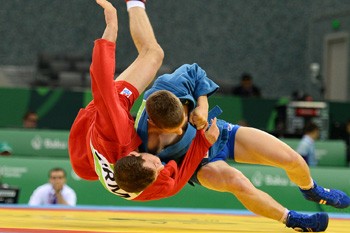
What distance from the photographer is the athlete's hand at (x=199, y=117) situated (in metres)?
4.94

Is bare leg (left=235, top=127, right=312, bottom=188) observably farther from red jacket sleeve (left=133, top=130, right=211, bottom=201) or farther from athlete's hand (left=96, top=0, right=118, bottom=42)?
athlete's hand (left=96, top=0, right=118, bottom=42)

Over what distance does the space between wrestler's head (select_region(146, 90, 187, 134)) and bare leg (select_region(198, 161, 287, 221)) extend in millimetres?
612

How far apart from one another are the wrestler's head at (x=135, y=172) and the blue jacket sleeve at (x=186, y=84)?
63 centimetres

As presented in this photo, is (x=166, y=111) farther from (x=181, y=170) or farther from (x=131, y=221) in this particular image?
(x=131, y=221)

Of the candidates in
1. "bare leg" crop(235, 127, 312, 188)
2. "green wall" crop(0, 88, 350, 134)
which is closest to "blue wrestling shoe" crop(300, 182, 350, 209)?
"bare leg" crop(235, 127, 312, 188)

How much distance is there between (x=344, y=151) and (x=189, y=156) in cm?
654

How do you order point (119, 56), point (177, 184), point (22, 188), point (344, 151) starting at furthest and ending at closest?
point (119, 56)
point (344, 151)
point (22, 188)
point (177, 184)

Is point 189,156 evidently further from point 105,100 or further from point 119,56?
point 119,56

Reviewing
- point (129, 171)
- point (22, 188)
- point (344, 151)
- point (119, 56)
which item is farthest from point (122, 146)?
point (119, 56)

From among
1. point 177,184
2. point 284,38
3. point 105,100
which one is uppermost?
point 284,38

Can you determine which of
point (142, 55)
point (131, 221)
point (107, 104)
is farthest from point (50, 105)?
point (107, 104)

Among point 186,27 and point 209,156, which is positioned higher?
point 186,27

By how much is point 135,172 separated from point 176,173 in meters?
0.44

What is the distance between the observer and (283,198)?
9.38 meters
